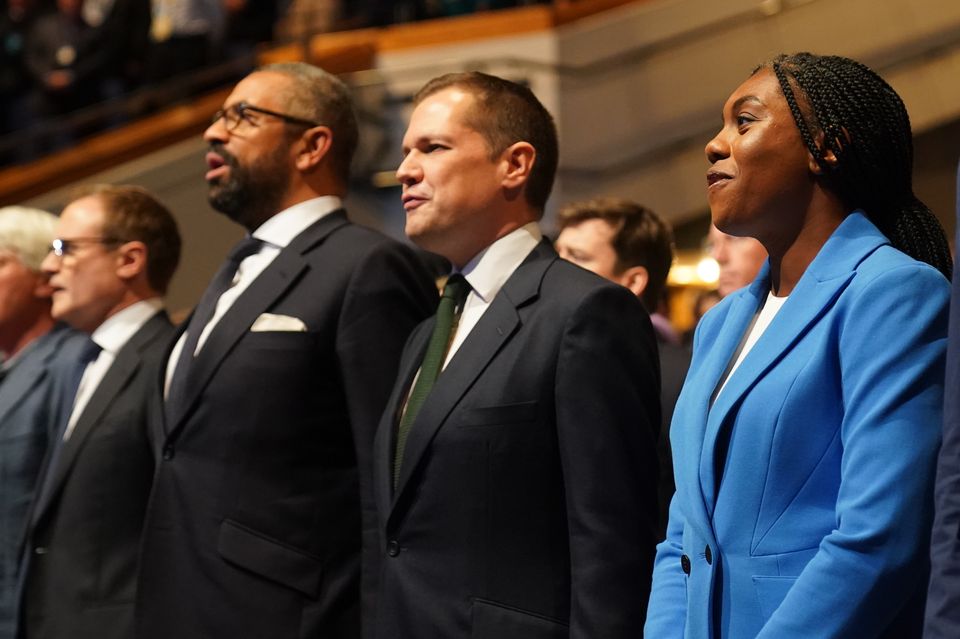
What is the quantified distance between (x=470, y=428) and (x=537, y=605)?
332mm

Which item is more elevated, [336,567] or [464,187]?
[464,187]

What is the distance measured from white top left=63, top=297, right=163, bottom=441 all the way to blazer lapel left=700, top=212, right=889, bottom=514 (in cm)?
209

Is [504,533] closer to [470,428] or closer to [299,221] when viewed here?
[470,428]

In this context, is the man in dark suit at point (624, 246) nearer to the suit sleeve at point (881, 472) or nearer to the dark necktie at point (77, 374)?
the dark necktie at point (77, 374)

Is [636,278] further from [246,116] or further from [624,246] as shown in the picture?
[246,116]

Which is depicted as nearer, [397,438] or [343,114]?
[397,438]

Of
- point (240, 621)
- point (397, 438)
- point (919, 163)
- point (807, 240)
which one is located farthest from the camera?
point (919, 163)

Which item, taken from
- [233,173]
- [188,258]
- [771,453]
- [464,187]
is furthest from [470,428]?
[188,258]

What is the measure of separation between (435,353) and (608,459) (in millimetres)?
465

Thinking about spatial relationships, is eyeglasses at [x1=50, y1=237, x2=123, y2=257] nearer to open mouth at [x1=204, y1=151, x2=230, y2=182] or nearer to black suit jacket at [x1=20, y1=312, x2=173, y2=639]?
black suit jacket at [x1=20, y1=312, x2=173, y2=639]

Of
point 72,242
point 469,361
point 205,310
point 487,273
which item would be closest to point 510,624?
point 469,361

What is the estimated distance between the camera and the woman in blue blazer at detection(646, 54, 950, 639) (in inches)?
73.5

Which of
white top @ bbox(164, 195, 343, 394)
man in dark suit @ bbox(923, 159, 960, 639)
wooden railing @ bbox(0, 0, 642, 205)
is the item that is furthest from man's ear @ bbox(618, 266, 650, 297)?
wooden railing @ bbox(0, 0, 642, 205)

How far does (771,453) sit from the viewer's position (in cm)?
201
